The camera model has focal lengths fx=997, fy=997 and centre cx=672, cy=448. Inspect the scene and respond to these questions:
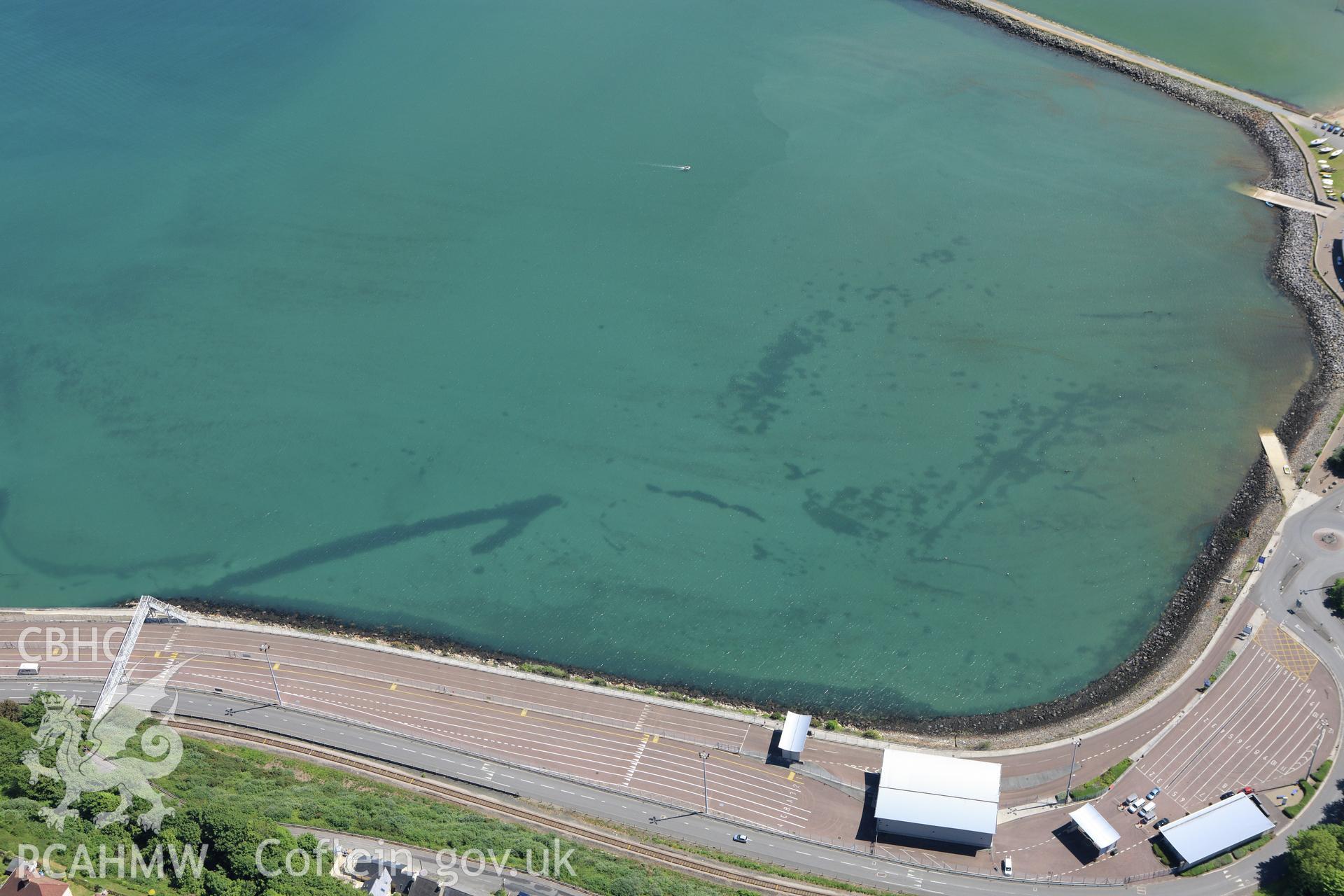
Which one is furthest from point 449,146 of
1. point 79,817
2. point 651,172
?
point 79,817

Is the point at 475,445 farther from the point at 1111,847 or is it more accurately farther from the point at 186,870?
the point at 1111,847

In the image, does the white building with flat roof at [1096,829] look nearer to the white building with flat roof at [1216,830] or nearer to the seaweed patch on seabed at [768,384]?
the white building with flat roof at [1216,830]

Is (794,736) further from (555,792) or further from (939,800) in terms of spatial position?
(555,792)

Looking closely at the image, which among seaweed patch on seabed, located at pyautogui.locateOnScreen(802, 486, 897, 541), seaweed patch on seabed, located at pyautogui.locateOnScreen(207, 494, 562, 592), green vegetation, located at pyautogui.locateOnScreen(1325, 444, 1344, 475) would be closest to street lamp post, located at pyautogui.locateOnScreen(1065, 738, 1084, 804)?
seaweed patch on seabed, located at pyautogui.locateOnScreen(802, 486, 897, 541)

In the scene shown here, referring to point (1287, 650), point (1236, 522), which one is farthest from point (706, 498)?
point (1287, 650)

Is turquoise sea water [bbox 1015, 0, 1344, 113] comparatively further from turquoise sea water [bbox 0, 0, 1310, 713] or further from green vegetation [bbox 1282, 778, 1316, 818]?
green vegetation [bbox 1282, 778, 1316, 818]

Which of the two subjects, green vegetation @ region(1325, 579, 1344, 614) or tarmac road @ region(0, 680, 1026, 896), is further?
green vegetation @ region(1325, 579, 1344, 614)
